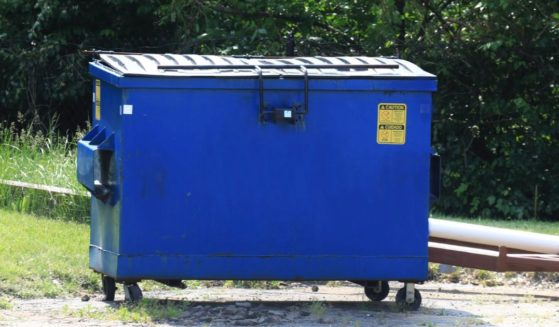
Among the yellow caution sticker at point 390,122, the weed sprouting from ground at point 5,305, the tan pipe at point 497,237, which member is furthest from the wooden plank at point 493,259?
the weed sprouting from ground at point 5,305

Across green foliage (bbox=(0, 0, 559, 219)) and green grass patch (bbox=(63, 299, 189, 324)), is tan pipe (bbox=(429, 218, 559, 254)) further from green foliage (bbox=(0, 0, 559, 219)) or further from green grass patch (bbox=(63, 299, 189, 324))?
green foliage (bbox=(0, 0, 559, 219))

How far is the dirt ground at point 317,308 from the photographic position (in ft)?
23.7

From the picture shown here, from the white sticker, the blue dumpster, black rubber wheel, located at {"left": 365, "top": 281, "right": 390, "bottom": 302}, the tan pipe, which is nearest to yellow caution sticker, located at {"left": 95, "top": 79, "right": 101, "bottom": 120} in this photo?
the blue dumpster

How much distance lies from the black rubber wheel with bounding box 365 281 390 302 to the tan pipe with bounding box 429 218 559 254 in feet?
3.84

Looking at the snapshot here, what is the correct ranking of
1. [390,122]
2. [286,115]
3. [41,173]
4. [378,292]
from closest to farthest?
[286,115]
[390,122]
[378,292]
[41,173]

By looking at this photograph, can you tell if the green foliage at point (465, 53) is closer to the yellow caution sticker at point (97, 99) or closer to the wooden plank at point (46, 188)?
the wooden plank at point (46, 188)

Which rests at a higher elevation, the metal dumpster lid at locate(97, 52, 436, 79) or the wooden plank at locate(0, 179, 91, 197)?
the metal dumpster lid at locate(97, 52, 436, 79)

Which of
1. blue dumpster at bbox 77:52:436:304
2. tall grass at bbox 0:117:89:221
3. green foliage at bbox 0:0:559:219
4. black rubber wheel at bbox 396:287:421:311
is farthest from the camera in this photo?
green foliage at bbox 0:0:559:219

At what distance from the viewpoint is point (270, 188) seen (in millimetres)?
7422

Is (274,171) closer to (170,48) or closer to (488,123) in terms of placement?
(488,123)

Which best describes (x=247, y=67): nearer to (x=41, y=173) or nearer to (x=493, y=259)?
(x=493, y=259)

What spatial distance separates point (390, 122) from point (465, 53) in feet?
24.5

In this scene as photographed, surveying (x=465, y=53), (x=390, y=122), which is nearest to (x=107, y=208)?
(x=390, y=122)

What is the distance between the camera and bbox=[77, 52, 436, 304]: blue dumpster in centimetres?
730
